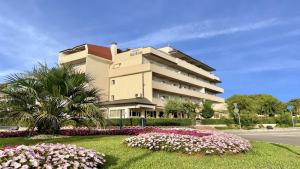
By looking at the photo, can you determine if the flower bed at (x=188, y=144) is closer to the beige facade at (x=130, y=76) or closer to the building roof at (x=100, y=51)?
the beige facade at (x=130, y=76)

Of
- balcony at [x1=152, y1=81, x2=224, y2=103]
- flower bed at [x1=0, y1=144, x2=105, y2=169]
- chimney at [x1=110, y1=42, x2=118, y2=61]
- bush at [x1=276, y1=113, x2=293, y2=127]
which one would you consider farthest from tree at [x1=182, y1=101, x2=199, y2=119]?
flower bed at [x1=0, y1=144, x2=105, y2=169]

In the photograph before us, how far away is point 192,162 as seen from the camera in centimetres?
822

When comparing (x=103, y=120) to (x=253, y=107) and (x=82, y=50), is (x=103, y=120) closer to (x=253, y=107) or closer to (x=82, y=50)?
(x=82, y=50)

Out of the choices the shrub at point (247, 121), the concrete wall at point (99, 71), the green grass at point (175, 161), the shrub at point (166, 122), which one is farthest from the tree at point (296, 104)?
the green grass at point (175, 161)

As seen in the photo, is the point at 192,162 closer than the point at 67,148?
No

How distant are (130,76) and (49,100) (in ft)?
118

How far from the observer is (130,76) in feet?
165

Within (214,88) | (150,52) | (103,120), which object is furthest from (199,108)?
(103,120)

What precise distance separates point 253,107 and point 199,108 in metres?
26.9

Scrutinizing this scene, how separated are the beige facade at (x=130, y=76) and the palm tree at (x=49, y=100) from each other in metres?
27.4

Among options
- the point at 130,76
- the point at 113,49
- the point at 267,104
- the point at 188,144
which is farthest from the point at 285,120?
the point at 188,144

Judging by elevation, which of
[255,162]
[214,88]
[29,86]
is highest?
[214,88]

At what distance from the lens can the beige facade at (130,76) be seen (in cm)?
4612

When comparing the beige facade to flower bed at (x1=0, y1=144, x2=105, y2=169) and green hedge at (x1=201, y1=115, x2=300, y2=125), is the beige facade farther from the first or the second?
flower bed at (x1=0, y1=144, x2=105, y2=169)
